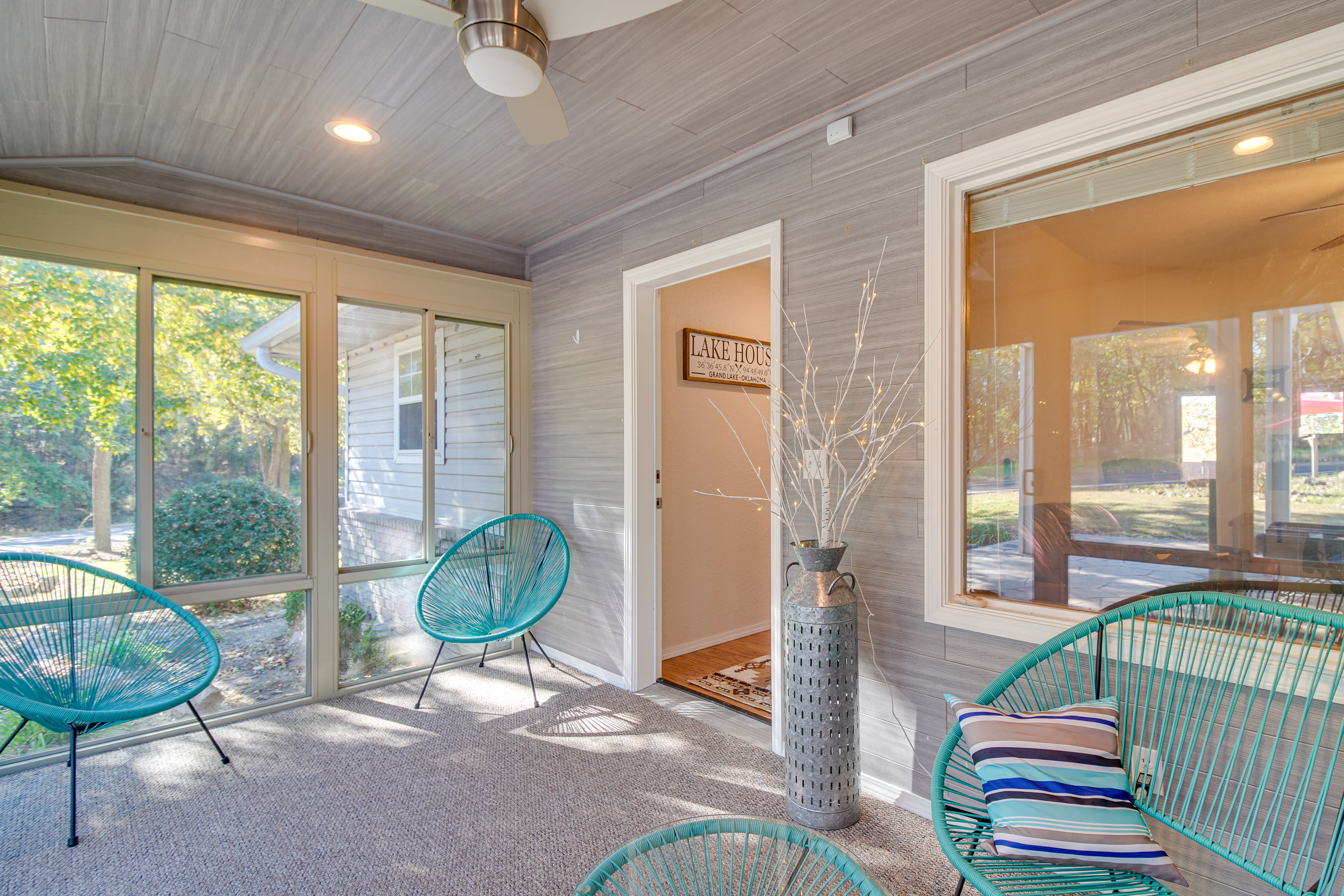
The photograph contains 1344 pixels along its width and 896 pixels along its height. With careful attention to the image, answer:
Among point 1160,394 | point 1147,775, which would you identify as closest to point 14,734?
point 1147,775

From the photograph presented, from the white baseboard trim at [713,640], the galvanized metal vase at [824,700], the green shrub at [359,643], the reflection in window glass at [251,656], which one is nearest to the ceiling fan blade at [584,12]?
the galvanized metal vase at [824,700]

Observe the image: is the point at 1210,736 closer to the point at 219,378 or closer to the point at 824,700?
the point at 824,700

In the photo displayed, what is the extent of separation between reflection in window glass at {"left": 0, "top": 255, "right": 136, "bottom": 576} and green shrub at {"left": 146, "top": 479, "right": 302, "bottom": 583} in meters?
0.14

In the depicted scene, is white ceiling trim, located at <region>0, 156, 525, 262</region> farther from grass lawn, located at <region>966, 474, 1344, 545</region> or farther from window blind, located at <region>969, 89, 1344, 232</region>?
grass lawn, located at <region>966, 474, 1344, 545</region>

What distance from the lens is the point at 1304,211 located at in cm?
158

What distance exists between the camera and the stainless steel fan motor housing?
1.52 meters

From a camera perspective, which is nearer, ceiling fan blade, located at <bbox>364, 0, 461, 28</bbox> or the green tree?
ceiling fan blade, located at <bbox>364, 0, 461, 28</bbox>

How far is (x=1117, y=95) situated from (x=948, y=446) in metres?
1.06

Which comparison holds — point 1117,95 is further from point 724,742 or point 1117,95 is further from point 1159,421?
point 724,742

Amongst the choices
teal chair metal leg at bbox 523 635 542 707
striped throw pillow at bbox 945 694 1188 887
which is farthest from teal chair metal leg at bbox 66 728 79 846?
striped throw pillow at bbox 945 694 1188 887

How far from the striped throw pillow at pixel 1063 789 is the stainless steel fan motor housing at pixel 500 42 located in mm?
1869

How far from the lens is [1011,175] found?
6.66 ft

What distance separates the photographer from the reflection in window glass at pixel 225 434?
293cm

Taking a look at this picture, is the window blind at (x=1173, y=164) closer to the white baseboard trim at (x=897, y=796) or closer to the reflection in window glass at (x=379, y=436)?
the white baseboard trim at (x=897, y=796)
